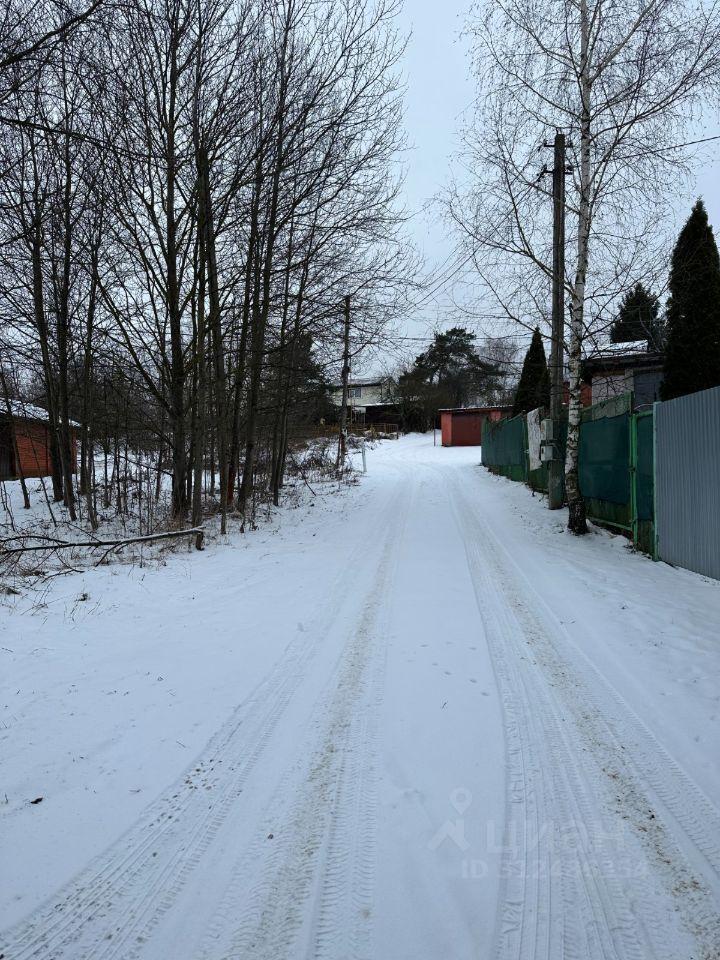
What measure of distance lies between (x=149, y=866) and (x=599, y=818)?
200 centimetres

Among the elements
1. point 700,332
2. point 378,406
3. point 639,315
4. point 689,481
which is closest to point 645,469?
point 689,481

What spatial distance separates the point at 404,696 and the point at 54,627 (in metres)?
3.48

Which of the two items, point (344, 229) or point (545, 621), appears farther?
point (344, 229)

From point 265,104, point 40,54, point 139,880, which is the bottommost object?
point 139,880

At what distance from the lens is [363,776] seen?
281cm

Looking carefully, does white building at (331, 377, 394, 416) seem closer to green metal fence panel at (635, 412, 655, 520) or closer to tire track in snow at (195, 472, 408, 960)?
green metal fence panel at (635, 412, 655, 520)

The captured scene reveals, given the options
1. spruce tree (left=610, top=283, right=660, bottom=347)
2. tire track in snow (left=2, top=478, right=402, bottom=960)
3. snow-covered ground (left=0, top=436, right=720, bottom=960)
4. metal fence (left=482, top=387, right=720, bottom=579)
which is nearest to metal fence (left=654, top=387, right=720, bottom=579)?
metal fence (left=482, top=387, right=720, bottom=579)

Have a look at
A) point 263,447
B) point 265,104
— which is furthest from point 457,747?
point 263,447

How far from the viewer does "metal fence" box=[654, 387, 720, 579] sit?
237 inches

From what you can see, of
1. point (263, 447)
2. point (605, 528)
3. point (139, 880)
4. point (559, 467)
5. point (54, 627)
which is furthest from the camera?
point (263, 447)

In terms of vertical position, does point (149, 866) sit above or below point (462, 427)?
below

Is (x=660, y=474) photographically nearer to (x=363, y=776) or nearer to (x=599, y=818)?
(x=599, y=818)

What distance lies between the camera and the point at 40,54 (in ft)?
15.4

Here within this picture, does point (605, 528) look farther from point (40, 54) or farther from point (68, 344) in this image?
point (68, 344)
